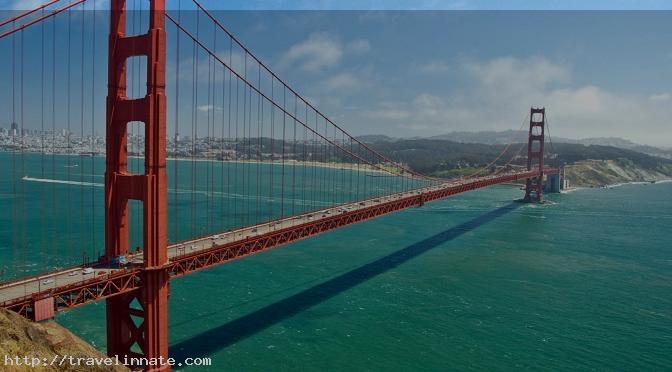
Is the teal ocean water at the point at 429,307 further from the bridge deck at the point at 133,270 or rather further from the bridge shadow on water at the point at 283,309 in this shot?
the bridge deck at the point at 133,270

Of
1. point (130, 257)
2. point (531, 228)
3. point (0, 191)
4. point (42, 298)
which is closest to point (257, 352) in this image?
point (130, 257)

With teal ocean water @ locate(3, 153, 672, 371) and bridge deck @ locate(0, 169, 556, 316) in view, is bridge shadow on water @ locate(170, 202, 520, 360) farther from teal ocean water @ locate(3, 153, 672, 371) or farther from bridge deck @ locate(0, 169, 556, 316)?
bridge deck @ locate(0, 169, 556, 316)

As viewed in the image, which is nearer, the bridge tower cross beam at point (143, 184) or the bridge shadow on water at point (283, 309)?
the bridge tower cross beam at point (143, 184)

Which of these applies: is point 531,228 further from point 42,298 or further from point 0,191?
point 0,191

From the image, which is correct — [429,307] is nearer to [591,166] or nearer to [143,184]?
[143,184]

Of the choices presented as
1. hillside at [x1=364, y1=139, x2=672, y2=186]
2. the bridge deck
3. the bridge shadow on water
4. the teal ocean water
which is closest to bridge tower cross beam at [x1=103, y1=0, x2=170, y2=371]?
the bridge deck

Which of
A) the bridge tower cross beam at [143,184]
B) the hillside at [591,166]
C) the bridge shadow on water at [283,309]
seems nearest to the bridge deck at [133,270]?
the bridge tower cross beam at [143,184]
